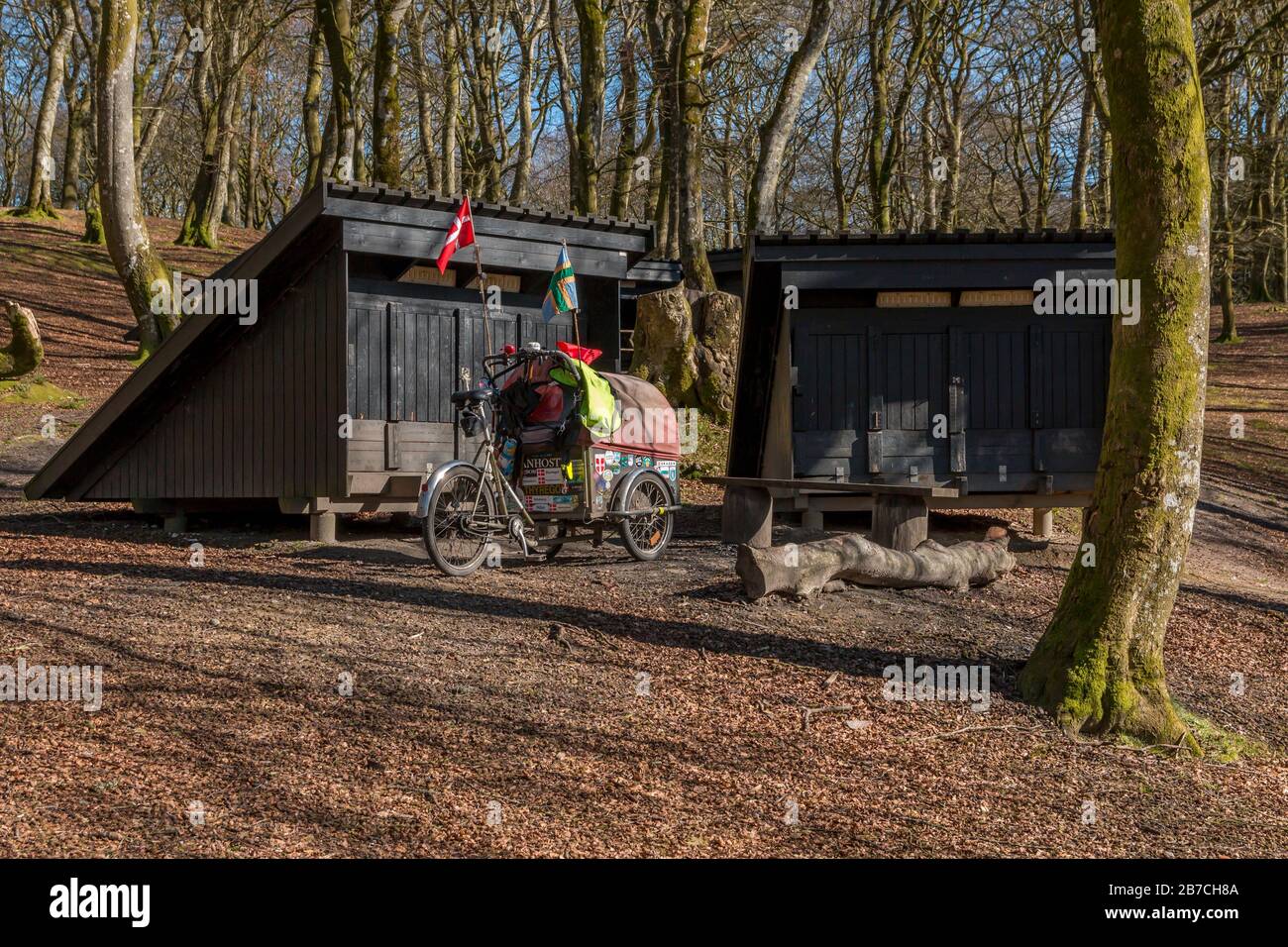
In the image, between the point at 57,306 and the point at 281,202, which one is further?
the point at 281,202

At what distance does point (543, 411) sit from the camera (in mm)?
10391

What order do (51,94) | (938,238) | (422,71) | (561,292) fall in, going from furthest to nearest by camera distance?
(51,94)
(422,71)
(938,238)
(561,292)

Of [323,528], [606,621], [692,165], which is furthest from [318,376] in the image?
[692,165]

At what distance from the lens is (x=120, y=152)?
50.0ft

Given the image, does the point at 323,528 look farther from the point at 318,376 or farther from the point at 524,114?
the point at 524,114

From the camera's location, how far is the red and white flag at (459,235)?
11.1 metres

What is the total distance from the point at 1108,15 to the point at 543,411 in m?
5.25

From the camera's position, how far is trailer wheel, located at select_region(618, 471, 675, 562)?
10695 millimetres

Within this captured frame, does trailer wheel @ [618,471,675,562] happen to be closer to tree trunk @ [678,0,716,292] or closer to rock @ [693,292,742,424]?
rock @ [693,292,742,424]

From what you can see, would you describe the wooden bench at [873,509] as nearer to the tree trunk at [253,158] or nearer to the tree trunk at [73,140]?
the tree trunk at [73,140]

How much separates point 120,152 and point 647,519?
8.96 metres
